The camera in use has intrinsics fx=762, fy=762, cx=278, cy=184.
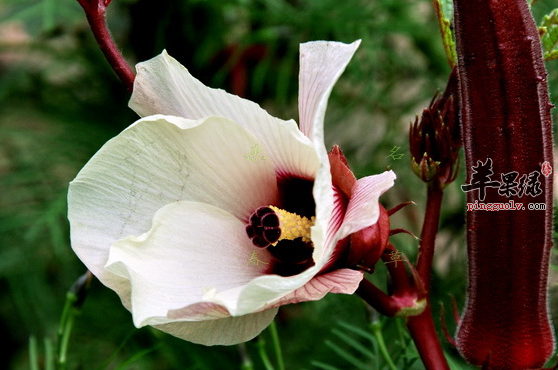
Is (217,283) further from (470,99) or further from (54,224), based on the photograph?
(54,224)

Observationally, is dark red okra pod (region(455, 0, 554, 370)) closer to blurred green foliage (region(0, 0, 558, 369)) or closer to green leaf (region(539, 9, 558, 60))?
green leaf (region(539, 9, 558, 60))

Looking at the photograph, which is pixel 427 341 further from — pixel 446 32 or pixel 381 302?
pixel 446 32

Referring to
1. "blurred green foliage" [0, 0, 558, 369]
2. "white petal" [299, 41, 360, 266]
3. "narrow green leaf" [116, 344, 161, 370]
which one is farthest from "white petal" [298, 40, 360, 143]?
"blurred green foliage" [0, 0, 558, 369]

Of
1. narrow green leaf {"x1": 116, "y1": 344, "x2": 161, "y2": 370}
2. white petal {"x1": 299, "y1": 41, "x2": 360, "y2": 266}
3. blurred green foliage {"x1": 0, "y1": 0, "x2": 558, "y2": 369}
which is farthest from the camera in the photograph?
blurred green foliage {"x1": 0, "y1": 0, "x2": 558, "y2": 369}

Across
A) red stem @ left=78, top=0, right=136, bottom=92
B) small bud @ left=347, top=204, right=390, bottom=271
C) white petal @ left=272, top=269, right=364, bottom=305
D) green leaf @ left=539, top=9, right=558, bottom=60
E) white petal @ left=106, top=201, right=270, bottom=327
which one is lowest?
white petal @ left=106, top=201, right=270, bottom=327

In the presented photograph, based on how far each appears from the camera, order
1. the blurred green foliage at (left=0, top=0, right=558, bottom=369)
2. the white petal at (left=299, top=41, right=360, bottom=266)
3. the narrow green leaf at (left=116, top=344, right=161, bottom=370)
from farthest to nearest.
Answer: the blurred green foliage at (left=0, top=0, right=558, bottom=369) → the narrow green leaf at (left=116, top=344, right=161, bottom=370) → the white petal at (left=299, top=41, right=360, bottom=266)
